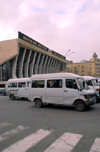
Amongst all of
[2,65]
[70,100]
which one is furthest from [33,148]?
[2,65]

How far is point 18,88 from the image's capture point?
55.9 feet

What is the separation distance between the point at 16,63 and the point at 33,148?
45823 mm

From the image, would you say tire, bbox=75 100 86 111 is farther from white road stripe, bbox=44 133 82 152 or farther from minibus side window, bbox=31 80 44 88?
white road stripe, bbox=44 133 82 152

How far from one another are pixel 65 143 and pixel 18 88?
43.9ft

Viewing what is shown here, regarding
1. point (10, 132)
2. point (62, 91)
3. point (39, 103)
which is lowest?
point (10, 132)

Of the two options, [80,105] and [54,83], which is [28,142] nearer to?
[80,105]

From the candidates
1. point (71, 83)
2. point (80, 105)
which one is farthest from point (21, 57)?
point (80, 105)

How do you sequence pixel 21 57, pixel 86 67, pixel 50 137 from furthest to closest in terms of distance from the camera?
pixel 86 67, pixel 21 57, pixel 50 137

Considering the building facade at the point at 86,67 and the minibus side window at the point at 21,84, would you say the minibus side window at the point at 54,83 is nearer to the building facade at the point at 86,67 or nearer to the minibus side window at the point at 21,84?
the minibus side window at the point at 21,84

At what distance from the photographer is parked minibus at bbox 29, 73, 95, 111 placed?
9.41 meters

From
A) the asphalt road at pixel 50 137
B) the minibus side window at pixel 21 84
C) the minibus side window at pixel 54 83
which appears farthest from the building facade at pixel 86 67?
the asphalt road at pixel 50 137

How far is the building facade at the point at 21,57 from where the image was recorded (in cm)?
4584

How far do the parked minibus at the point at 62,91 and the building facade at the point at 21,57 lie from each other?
36120mm

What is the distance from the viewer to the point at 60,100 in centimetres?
1010
